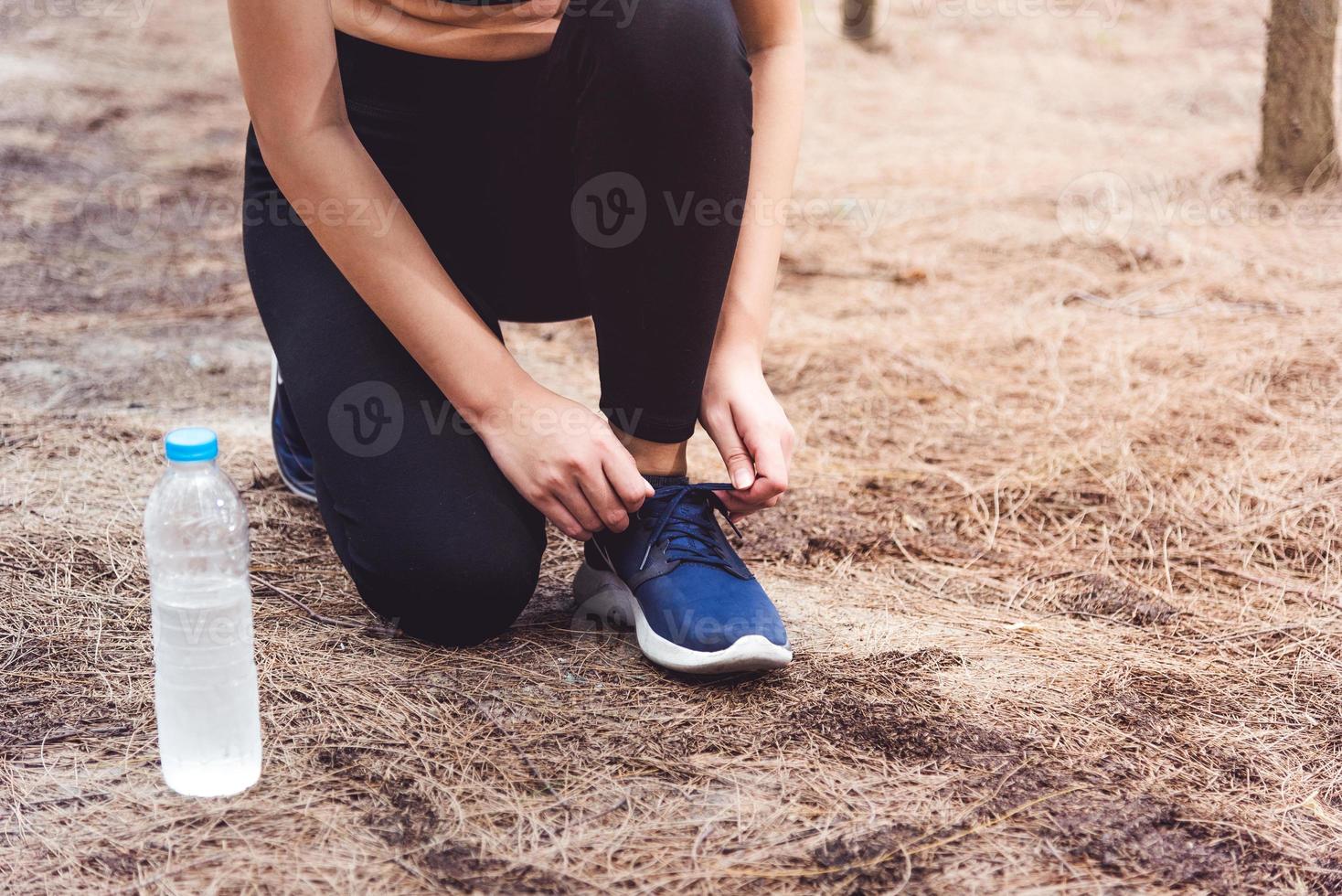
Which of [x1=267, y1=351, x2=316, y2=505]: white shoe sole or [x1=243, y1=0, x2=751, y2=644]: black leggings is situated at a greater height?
[x1=243, y1=0, x2=751, y2=644]: black leggings

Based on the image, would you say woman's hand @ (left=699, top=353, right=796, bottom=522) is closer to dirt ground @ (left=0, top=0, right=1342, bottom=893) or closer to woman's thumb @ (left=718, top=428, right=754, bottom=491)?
woman's thumb @ (left=718, top=428, right=754, bottom=491)

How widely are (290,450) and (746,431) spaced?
89 cm

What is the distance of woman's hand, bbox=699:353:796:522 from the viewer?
1.55 metres

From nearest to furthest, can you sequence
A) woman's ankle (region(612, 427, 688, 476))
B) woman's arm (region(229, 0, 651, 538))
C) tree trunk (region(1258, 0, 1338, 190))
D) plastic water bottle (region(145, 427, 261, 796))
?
plastic water bottle (region(145, 427, 261, 796)), woman's arm (region(229, 0, 651, 538)), woman's ankle (region(612, 427, 688, 476)), tree trunk (region(1258, 0, 1338, 190))

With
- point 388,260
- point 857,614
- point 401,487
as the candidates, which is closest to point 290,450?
point 401,487

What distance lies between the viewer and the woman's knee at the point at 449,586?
58.9 inches

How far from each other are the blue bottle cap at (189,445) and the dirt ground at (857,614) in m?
0.39

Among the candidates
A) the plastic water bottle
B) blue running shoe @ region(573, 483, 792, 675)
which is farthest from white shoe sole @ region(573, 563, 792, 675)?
the plastic water bottle

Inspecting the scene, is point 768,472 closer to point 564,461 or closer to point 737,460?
point 737,460

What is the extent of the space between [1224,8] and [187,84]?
A: 6605 mm

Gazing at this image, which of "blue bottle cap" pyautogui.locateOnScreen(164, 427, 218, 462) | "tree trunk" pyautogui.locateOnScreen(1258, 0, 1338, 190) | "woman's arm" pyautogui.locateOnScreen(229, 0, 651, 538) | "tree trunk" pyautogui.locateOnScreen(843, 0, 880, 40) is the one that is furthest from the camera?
Result: "tree trunk" pyautogui.locateOnScreen(843, 0, 880, 40)

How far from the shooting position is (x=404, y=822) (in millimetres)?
1197

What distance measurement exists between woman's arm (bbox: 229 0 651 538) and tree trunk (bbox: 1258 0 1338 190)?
10.6ft

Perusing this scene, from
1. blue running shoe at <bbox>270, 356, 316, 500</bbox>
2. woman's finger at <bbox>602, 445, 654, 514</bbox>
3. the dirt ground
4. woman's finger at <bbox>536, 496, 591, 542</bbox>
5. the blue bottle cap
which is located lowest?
the dirt ground
